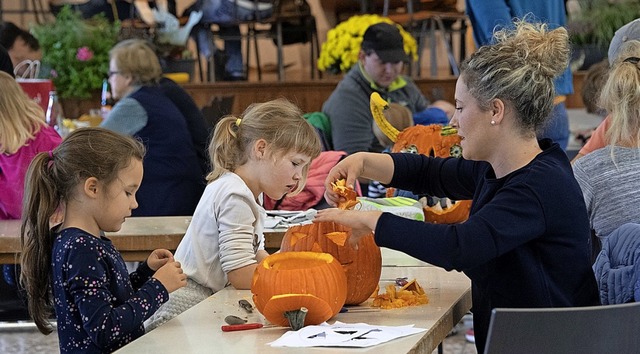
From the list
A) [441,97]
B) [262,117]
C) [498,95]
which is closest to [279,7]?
[441,97]

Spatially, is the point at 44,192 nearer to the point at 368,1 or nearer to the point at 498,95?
the point at 498,95

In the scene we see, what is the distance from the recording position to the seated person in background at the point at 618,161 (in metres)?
3.09

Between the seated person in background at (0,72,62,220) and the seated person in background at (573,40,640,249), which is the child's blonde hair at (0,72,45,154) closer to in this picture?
the seated person in background at (0,72,62,220)

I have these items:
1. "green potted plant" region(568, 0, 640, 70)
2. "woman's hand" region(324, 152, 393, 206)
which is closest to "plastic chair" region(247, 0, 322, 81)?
"green potted plant" region(568, 0, 640, 70)

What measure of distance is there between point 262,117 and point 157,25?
6342mm

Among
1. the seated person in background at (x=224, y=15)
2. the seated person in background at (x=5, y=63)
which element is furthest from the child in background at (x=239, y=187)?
the seated person in background at (x=224, y=15)

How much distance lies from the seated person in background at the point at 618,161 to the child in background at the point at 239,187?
85 cm

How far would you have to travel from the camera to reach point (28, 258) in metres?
2.68

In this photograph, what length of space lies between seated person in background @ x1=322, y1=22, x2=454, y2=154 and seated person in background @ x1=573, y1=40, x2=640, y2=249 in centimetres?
252

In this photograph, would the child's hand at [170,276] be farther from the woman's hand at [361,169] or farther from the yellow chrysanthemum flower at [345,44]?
the yellow chrysanthemum flower at [345,44]

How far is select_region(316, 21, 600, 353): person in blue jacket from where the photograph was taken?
2.37 m

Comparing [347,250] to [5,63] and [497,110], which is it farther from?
[5,63]

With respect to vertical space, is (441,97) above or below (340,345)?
below

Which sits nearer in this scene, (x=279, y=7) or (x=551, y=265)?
(x=551, y=265)
